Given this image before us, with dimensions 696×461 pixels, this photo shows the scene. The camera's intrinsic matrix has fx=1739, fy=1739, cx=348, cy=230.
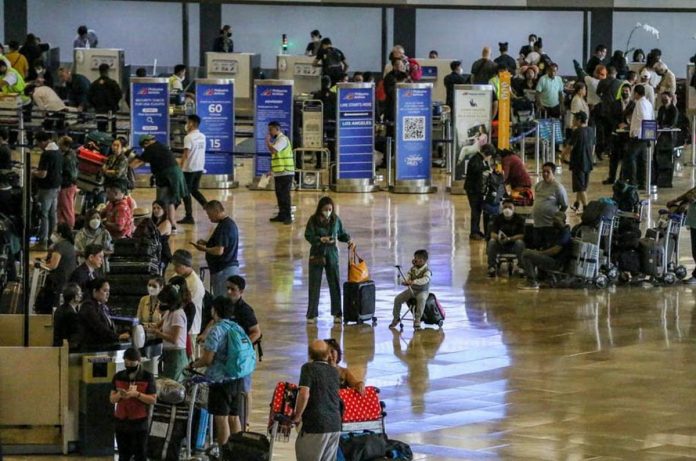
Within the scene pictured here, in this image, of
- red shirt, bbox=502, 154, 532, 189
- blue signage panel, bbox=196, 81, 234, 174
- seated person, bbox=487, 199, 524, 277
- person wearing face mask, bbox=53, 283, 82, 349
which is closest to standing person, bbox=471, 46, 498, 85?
blue signage panel, bbox=196, 81, 234, 174

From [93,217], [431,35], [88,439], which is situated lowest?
[88,439]

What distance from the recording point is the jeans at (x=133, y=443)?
1325 cm

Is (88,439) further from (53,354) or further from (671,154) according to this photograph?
(671,154)

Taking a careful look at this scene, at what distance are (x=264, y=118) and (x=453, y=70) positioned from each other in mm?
6014

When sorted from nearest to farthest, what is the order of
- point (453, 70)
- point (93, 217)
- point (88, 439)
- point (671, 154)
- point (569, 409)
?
1. point (88, 439)
2. point (569, 409)
3. point (93, 217)
4. point (671, 154)
5. point (453, 70)

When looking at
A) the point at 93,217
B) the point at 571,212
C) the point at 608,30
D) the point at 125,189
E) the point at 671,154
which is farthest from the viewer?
the point at 608,30

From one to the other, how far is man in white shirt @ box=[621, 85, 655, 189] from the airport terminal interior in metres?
0.05

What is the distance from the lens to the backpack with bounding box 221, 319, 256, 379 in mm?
13234

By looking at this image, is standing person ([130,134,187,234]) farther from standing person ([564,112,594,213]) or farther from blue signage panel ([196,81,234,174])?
standing person ([564,112,594,213])

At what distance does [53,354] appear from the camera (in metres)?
13.9

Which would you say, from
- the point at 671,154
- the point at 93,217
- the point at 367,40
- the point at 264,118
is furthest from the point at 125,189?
the point at 367,40

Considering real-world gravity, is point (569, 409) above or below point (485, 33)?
below

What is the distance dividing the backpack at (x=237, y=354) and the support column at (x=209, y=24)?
1204 inches

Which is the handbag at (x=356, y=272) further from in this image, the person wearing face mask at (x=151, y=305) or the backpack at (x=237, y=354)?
the backpack at (x=237, y=354)
